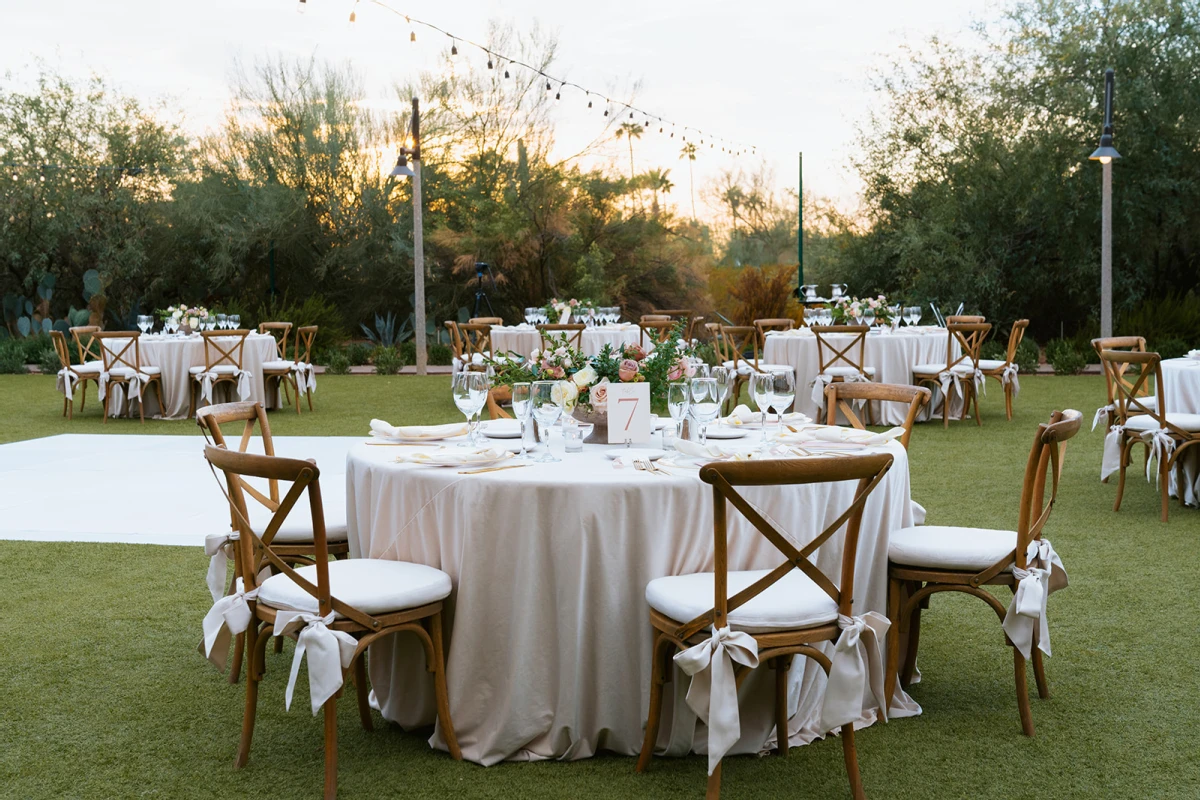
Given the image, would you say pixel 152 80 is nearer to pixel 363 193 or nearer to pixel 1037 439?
pixel 363 193

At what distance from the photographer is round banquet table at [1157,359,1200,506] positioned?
20.2 ft

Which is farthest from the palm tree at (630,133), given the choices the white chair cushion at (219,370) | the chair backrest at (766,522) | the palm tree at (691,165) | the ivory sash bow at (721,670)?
the ivory sash bow at (721,670)

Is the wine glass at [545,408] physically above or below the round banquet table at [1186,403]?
above

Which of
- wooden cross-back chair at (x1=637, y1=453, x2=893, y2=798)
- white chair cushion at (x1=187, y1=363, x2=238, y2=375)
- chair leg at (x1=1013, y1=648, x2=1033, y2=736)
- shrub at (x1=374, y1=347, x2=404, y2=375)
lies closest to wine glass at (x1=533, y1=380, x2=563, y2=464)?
wooden cross-back chair at (x1=637, y1=453, x2=893, y2=798)

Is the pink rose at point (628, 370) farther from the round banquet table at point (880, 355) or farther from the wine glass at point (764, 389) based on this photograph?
the round banquet table at point (880, 355)

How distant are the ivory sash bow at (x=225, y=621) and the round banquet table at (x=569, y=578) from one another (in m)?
0.42

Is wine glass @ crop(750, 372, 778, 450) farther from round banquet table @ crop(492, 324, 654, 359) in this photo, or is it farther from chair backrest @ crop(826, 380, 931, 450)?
round banquet table @ crop(492, 324, 654, 359)

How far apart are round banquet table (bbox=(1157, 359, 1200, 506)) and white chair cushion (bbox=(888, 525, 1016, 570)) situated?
3420mm

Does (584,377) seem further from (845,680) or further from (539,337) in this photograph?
(539,337)

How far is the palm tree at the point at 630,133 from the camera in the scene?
2112 centimetres

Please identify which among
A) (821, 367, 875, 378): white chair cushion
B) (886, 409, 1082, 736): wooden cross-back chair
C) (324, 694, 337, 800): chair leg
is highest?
(821, 367, 875, 378): white chair cushion

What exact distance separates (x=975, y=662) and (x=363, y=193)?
1835cm

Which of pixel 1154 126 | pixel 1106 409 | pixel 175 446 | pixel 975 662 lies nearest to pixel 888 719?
pixel 975 662

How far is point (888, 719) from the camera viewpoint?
3.29m
